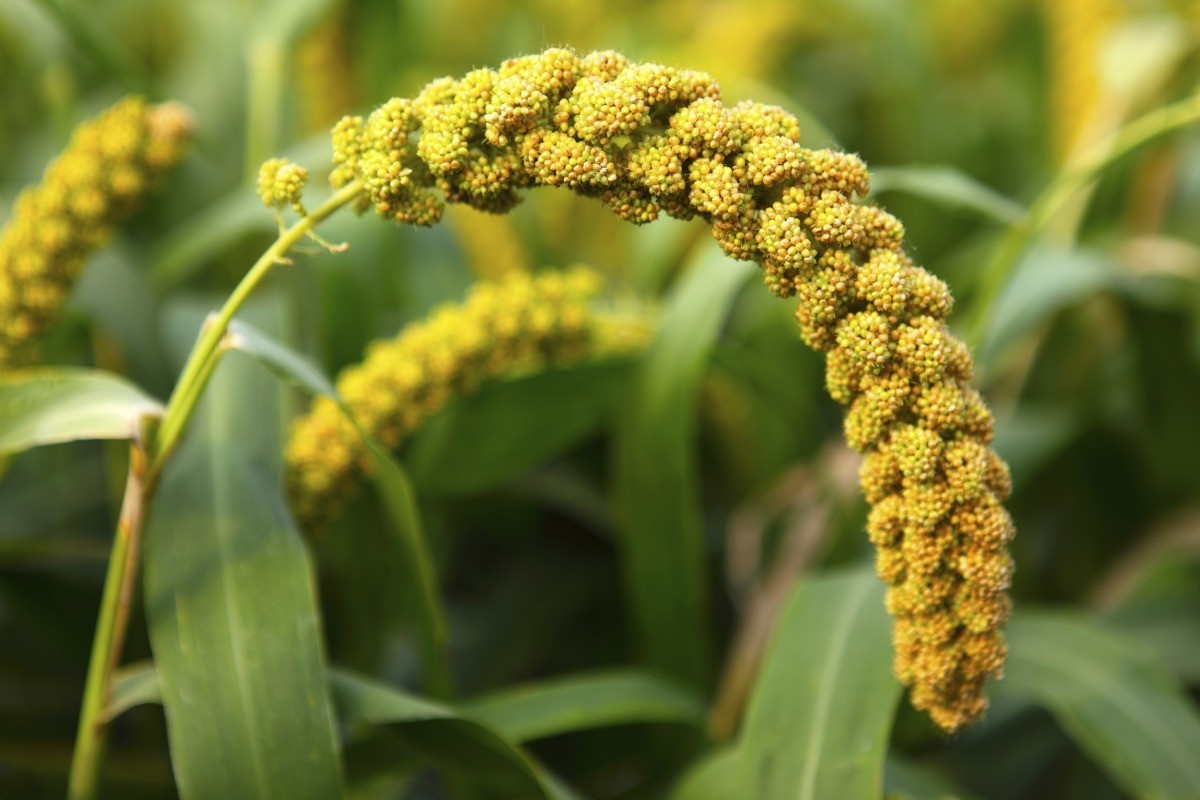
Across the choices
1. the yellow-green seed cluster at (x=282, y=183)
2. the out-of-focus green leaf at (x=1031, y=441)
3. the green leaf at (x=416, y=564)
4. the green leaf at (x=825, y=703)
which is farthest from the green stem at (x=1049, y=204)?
the yellow-green seed cluster at (x=282, y=183)

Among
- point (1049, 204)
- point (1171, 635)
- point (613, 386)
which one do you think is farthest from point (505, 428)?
point (1171, 635)

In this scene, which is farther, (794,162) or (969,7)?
(969,7)

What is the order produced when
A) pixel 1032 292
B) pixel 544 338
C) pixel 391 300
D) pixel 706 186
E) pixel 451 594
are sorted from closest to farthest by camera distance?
pixel 706 186
pixel 544 338
pixel 1032 292
pixel 391 300
pixel 451 594

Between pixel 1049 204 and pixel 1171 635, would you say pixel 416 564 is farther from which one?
pixel 1171 635

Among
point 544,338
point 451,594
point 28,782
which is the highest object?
point 544,338

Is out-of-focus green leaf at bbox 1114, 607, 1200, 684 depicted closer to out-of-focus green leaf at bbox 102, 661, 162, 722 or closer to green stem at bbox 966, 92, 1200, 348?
green stem at bbox 966, 92, 1200, 348

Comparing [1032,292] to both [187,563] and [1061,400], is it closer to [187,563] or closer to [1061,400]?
[1061,400]

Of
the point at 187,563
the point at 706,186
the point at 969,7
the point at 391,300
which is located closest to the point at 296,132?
the point at 391,300

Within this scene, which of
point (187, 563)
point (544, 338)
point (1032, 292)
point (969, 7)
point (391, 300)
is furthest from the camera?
point (969, 7)
